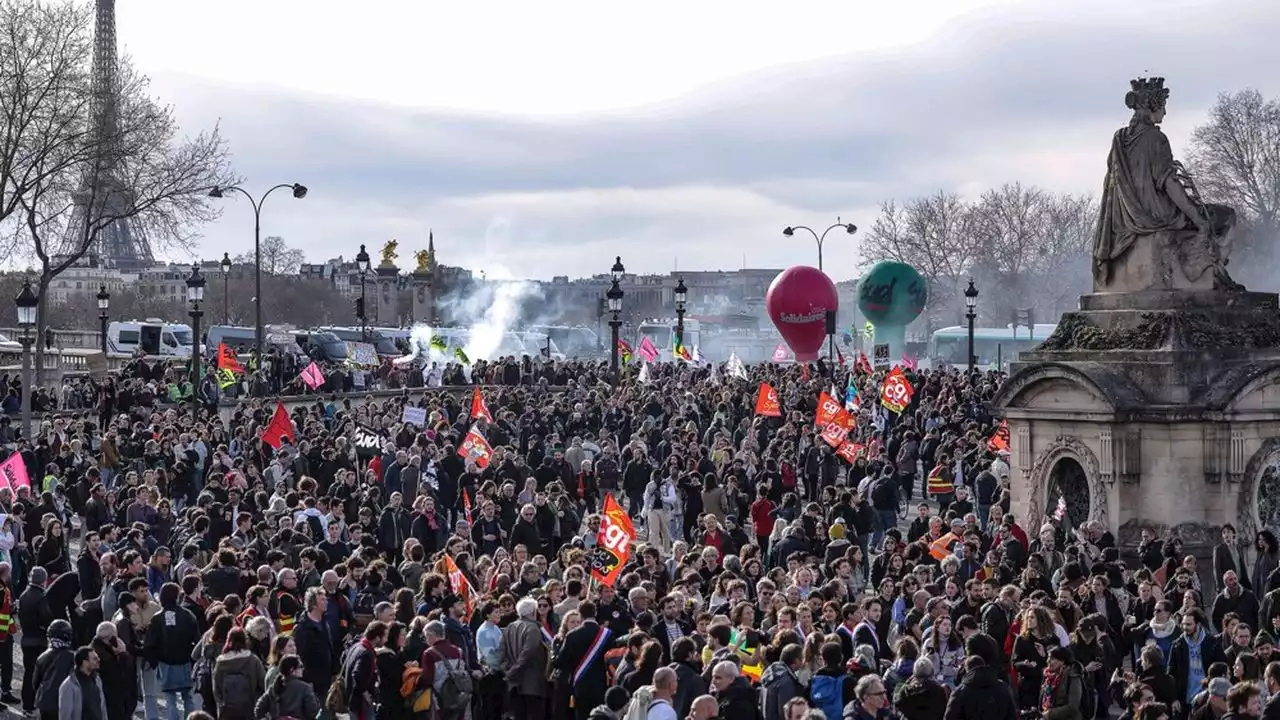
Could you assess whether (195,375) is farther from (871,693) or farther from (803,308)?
(871,693)

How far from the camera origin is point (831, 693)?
40.0 ft

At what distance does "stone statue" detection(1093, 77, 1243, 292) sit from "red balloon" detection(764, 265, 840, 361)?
3407cm

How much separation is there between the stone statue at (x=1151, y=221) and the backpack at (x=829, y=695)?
12.1 metres

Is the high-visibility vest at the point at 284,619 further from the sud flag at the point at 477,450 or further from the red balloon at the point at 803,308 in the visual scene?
the red balloon at the point at 803,308

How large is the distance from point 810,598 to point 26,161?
4093 cm

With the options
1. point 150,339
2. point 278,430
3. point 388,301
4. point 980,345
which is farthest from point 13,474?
point 388,301

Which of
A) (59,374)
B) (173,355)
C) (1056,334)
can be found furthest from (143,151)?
(1056,334)

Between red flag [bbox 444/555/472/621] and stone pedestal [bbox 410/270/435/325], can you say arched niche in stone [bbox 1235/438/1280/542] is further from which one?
→ stone pedestal [bbox 410/270/435/325]

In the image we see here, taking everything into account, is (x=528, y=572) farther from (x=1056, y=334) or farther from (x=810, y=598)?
(x=1056, y=334)

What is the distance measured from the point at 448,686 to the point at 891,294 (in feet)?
173

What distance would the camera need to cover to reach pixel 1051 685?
12719 millimetres

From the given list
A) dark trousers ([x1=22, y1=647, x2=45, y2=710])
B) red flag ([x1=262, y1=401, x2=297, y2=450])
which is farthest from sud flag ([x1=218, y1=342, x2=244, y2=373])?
dark trousers ([x1=22, y1=647, x2=45, y2=710])

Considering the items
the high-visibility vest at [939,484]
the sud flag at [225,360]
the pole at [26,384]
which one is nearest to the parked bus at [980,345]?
the sud flag at [225,360]

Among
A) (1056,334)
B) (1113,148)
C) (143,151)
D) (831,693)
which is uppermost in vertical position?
(143,151)
